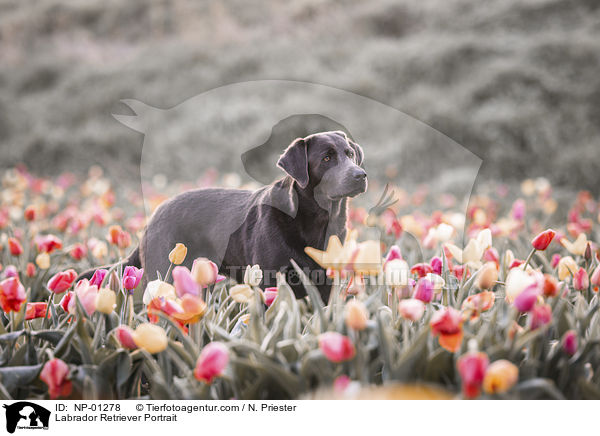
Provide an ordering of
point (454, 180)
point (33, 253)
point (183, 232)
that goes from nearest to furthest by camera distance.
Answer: point (183, 232), point (33, 253), point (454, 180)

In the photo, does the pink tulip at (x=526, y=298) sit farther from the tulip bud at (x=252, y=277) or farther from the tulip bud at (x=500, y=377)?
the tulip bud at (x=252, y=277)

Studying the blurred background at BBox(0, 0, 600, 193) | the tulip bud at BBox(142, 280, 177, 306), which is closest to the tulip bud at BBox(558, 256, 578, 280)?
the tulip bud at BBox(142, 280, 177, 306)

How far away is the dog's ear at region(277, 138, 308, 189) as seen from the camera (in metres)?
1.94

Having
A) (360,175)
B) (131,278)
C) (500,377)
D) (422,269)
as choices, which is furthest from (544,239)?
(131,278)

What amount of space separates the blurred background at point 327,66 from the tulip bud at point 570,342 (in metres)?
4.73

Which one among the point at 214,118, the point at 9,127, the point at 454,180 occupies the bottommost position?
the point at 454,180

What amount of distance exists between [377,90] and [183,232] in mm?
5078

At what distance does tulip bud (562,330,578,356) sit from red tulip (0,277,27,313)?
1.55m

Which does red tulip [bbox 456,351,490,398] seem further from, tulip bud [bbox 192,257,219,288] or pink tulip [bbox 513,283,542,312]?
tulip bud [bbox 192,257,219,288]
